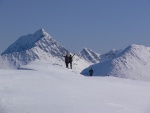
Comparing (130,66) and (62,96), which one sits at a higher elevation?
(130,66)

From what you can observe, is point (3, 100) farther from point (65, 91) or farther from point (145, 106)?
point (145, 106)

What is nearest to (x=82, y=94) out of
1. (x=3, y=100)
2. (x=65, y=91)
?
(x=65, y=91)

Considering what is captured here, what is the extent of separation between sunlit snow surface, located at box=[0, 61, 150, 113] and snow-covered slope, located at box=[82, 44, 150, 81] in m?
59.3

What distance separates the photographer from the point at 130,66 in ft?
267

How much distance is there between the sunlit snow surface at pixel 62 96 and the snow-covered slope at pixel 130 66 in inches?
2336

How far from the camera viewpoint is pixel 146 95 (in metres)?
16.2

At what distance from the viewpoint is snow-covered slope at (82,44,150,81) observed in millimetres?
75744

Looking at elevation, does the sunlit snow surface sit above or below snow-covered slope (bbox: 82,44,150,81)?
below

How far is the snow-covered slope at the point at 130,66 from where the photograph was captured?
75.7m

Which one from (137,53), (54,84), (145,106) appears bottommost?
(145,106)

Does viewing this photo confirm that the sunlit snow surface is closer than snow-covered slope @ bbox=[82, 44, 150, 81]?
Yes

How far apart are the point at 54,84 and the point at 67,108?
308 centimetres

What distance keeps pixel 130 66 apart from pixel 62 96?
70.5 m

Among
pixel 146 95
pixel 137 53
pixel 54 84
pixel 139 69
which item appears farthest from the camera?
pixel 137 53
